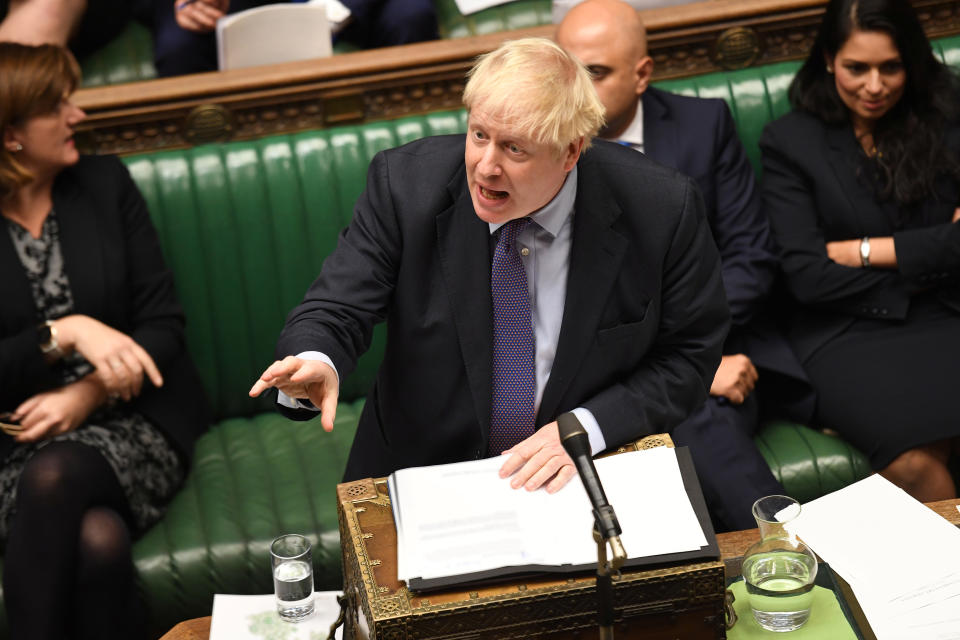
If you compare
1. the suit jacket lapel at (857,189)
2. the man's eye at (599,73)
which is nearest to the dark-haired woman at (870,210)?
the suit jacket lapel at (857,189)

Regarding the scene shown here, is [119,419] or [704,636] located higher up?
[704,636]

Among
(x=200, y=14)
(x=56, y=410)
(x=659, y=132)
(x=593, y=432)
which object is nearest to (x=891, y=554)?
(x=593, y=432)

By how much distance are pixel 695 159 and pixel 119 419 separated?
60.8 inches

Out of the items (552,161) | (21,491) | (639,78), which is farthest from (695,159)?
(21,491)

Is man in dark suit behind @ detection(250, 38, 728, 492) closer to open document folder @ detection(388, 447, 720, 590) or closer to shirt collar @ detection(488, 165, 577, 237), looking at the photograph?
shirt collar @ detection(488, 165, 577, 237)

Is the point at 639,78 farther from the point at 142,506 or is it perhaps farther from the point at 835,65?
the point at 142,506

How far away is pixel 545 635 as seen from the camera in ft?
5.29

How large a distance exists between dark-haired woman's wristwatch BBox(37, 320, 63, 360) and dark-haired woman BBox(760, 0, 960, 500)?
1759mm

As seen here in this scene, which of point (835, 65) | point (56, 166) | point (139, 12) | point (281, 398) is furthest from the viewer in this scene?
point (139, 12)

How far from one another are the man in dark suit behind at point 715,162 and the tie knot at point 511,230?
0.98 metres

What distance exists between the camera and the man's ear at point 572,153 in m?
1.94

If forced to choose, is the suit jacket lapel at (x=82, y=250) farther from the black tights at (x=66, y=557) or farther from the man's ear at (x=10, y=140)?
the black tights at (x=66, y=557)

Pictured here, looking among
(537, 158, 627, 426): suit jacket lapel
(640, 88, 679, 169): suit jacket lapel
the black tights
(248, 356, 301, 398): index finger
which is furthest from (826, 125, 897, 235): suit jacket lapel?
the black tights

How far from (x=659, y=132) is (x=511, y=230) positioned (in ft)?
3.76
